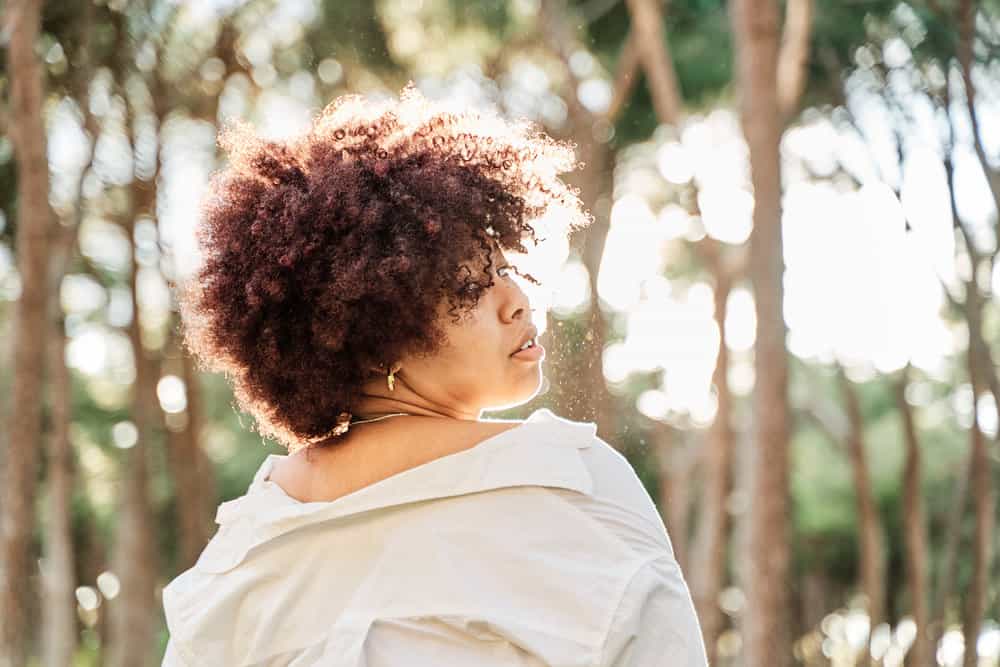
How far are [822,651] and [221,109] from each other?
35.5 feet

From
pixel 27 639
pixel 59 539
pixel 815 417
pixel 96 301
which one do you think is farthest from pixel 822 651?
pixel 27 639

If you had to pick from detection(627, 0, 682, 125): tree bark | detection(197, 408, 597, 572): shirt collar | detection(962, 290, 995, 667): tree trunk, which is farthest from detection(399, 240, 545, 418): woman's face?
detection(962, 290, 995, 667): tree trunk

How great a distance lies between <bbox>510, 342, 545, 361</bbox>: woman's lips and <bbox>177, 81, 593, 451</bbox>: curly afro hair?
3.3 inches

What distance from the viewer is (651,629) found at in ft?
4.56

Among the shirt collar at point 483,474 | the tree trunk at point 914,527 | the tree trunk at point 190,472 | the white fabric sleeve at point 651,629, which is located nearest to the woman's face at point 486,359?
the shirt collar at point 483,474

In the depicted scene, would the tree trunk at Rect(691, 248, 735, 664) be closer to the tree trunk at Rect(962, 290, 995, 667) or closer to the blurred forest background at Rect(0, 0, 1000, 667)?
the blurred forest background at Rect(0, 0, 1000, 667)

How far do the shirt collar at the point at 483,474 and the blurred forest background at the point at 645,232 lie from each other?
5.94m

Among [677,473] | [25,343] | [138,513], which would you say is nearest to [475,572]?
[25,343]

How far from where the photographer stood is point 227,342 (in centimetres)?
176

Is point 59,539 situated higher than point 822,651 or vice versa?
point 59,539

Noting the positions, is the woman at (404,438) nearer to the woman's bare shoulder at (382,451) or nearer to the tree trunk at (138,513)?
the woman's bare shoulder at (382,451)

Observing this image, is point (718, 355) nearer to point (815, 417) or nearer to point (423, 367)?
point (815, 417)

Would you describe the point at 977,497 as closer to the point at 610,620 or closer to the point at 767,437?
the point at 767,437

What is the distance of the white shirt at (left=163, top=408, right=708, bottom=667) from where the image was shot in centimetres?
139
